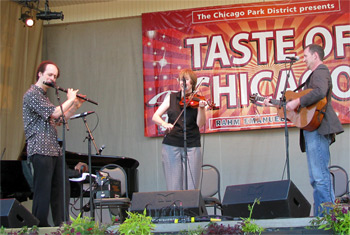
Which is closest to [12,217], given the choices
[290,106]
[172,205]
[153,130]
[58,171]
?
[58,171]

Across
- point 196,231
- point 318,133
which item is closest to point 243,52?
point 318,133

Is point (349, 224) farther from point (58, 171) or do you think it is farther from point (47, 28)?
point (47, 28)

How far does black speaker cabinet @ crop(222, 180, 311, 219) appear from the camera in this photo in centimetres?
345

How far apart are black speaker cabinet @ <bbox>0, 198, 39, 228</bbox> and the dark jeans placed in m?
0.26

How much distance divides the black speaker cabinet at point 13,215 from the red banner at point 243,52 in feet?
12.3

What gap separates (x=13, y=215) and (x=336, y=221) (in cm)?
→ 215

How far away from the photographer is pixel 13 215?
3609 millimetres

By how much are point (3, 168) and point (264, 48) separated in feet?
12.3

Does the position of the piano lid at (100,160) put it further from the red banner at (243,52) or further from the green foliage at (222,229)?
the green foliage at (222,229)

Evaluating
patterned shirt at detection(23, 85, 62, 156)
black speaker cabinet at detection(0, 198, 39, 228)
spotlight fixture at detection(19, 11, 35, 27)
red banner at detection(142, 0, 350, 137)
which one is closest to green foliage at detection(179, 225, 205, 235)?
black speaker cabinet at detection(0, 198, 39, 228)

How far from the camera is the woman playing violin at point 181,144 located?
4746mm

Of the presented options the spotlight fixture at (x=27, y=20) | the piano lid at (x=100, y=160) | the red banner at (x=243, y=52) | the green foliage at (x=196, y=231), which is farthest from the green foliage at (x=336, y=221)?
the spotlight fixture at (x=27, y=20)

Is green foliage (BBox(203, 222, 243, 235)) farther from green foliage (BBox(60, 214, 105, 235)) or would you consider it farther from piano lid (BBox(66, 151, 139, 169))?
piano lid (BBox(66, 151, 139, 169))

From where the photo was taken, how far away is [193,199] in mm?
3652
